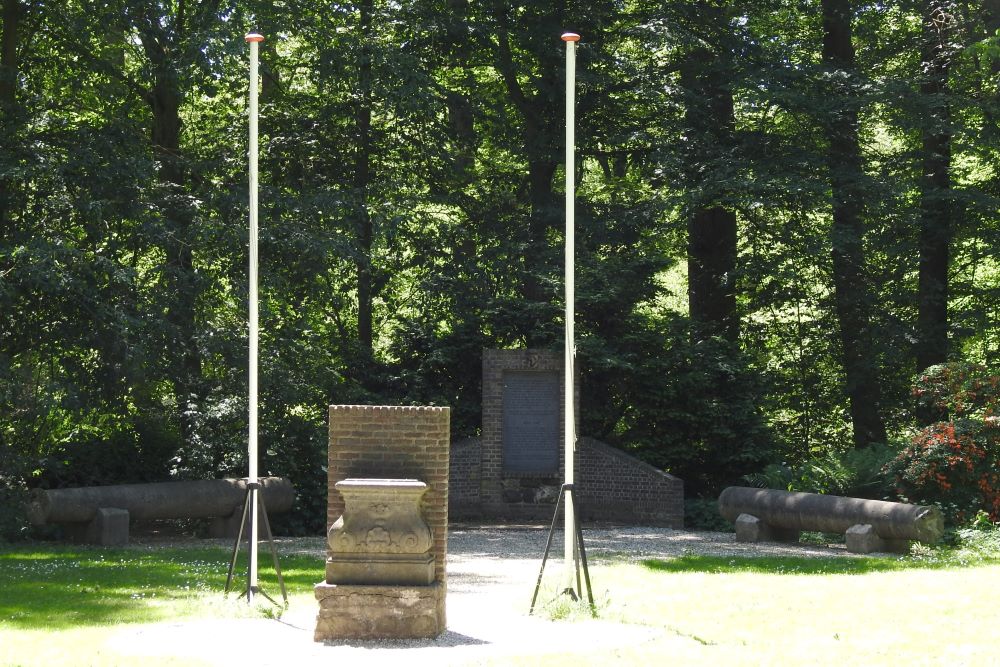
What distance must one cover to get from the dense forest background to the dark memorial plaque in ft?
4.00

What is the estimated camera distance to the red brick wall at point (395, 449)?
9.45 meters

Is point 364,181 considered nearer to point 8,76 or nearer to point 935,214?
point 8,76

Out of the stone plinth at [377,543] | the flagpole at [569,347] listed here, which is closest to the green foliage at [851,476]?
the flagpole at [569,347]

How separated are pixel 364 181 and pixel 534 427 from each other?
5.93 m

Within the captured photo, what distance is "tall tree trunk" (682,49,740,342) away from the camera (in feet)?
75.9

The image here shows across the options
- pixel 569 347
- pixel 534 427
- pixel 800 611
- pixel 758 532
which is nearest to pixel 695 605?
pixel 800 611

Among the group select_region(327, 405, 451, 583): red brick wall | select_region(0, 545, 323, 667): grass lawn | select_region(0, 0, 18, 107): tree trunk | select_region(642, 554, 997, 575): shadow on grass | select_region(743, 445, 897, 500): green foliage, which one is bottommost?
select_region(642, 554, 997, 575): shadow on grass

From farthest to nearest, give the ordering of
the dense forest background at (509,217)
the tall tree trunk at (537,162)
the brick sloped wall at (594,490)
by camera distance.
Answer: the tall tree trunk at (537,162) < the brick sloped wall at (594,490) < the dense forest background at (509,217)

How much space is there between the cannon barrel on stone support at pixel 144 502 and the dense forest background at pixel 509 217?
1.10 m

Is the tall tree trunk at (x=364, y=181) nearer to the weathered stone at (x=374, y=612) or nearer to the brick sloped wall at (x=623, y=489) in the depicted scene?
the brick sloped wall at (x=623, y=489)

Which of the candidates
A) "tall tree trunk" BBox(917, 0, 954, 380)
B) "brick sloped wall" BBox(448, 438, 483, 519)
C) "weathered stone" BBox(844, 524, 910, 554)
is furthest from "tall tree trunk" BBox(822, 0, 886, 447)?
"weathered stone" BBox(844, 524, 910, 554)

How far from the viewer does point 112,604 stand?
421 inches

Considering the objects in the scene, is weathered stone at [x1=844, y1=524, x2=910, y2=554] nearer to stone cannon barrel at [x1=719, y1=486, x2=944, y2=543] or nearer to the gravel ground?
stone cannon barrel at [x1=719, y1=486, x2=944, y2=543]

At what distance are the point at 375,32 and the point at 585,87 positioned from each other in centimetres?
429
